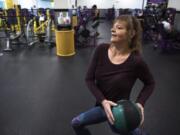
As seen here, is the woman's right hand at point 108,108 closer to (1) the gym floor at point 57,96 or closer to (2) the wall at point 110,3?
(1) the gym floor at point 57,96

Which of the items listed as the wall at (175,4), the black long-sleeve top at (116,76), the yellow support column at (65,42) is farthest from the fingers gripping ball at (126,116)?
the wall at (175,4)

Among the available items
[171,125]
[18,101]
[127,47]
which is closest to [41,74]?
[18,101]

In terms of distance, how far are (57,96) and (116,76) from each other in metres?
2.03

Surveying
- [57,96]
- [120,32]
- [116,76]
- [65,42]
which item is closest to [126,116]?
[116,76]

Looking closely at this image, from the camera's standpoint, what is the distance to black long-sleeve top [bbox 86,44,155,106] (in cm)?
129

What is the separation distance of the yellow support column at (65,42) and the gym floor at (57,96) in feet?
0.90

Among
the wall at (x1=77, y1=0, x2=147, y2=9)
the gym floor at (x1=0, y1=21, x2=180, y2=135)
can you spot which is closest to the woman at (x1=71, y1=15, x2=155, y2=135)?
the gym floor at (x1=0, y1=21, x2=180, y2=135)

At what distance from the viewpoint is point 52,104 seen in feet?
9.55

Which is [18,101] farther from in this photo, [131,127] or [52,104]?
[131,127]

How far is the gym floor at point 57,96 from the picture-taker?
2396 mm

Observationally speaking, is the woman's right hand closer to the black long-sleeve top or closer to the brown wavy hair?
the black long-sleeve top

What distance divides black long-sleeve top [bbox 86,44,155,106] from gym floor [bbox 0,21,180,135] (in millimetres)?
1081

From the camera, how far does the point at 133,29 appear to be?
129cm

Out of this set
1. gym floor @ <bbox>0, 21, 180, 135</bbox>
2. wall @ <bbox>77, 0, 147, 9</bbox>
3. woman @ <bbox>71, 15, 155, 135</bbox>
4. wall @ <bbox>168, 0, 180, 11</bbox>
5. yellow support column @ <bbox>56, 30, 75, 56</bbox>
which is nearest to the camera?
woman @ <bbox>71, 15, 155, 135</bbox>
